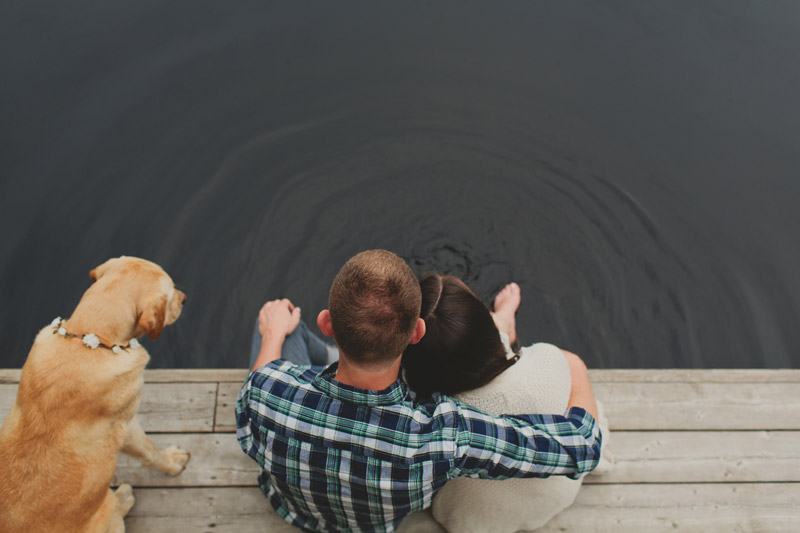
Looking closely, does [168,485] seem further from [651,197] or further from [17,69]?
[17,69]

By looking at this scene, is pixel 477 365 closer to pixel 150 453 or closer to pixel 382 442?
pixel 382 442

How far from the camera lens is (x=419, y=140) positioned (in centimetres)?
444

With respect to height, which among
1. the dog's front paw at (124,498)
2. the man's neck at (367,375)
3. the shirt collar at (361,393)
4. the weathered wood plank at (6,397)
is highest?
the man's neck at (367,375)

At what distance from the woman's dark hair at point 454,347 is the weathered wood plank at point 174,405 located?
1490mm

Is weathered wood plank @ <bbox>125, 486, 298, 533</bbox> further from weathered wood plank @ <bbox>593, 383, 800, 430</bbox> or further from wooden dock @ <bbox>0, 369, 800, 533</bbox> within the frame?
weathered wood plank @ <bbox>593, 383, 800, 430</bbox>

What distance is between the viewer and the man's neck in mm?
1304

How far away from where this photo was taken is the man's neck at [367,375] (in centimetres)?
130

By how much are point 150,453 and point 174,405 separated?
398mm

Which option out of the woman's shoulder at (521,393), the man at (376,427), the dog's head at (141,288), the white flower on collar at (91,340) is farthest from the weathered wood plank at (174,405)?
the woman's shoulder at (521,393)

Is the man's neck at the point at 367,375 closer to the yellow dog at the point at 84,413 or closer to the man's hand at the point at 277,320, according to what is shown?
the man's hand at the point at 277,320

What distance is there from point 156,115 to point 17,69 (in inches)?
59.1

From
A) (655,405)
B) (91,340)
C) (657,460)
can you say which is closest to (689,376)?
(655,405)

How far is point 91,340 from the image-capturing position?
6.59ft

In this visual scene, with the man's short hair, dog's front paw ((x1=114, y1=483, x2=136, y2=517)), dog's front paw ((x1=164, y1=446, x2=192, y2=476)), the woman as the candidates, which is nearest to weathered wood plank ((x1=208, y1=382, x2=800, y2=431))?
dog's front paw ((x1=164, y1=446, x2=192, y2=476))
